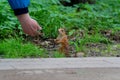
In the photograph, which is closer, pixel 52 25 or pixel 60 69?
pixel 60 69

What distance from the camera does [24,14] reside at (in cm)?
199

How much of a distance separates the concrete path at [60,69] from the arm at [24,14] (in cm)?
183

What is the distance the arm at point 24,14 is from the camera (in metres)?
1.95

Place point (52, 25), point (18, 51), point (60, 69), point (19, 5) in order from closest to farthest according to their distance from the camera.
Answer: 1. point (19, 5)
2. point (60, 69)
3. point (18, 51)
4. point (52, 25)

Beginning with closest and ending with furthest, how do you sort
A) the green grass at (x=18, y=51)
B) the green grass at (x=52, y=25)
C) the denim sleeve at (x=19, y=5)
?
1. the denim sleeve at (x=19, y=5)
2. the green grass at (x=18, y=51)
3. the green grass at (x=52, y=25)

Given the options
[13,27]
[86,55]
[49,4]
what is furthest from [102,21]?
[86,55]

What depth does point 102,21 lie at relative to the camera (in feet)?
26.3

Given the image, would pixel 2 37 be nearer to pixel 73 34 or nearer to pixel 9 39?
pixel 9 39

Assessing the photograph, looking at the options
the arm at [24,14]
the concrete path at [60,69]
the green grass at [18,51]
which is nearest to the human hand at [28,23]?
the arm at [24,14]

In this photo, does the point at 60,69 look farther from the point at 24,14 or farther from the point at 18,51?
the point at 24,14

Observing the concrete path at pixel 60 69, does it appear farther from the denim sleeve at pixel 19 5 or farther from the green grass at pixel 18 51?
the denim sleeve at pixel 19 5

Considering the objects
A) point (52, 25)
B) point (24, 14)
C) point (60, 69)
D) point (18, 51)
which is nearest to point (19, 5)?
point (24, 14)

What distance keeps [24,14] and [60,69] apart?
230 cm

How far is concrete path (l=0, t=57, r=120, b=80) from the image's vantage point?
3955 mm
